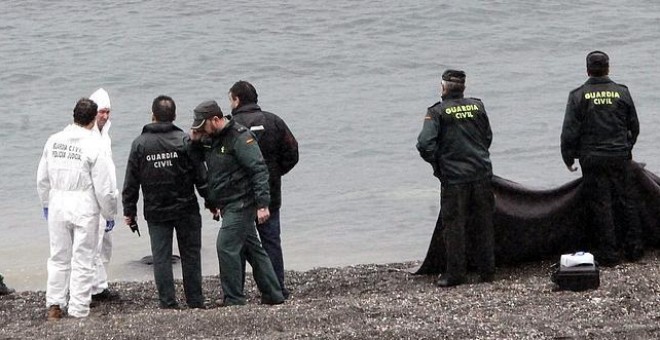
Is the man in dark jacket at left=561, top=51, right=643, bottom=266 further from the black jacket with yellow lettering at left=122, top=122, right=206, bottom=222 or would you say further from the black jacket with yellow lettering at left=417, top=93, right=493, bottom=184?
the black jacket with yellow lettering at left=122, top=122, right=206, bottom=222

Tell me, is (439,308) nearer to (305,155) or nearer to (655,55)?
(305,155)

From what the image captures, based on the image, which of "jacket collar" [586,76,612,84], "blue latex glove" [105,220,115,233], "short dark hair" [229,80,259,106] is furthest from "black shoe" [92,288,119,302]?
"jacket collar" [586,76,612,84]

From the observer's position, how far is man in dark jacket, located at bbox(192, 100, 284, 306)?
923 cm

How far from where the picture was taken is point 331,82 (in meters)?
26.8

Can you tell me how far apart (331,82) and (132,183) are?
1732 cm

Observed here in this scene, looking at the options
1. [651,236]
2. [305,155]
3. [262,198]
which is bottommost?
[305,155]

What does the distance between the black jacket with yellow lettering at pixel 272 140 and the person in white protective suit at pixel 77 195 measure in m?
1.07

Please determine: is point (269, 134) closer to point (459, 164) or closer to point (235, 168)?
point (235, 168)

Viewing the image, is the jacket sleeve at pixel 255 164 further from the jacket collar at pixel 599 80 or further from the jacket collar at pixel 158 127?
the jacket collar at pixel 599 80

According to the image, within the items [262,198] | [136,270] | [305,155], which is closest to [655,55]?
[305,155]

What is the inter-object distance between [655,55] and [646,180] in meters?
17.7

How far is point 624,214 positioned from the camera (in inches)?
420

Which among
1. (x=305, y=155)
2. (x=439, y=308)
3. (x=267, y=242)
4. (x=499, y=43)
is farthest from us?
(x=499, y=43)

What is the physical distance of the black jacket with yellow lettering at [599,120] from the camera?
1027 centimetres
